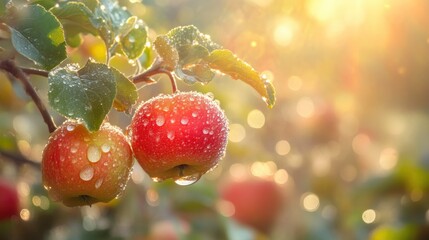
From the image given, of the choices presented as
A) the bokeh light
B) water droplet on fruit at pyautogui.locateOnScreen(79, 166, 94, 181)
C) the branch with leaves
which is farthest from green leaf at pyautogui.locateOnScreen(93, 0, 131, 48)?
the bokeh light

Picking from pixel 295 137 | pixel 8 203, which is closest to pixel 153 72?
pixel 8 203

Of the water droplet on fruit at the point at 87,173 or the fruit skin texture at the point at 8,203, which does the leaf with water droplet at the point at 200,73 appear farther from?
the fruit skin texture at the point at 8,203

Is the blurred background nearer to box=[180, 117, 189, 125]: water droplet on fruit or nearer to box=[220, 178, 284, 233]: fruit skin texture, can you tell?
box=[220, 178, 284, 233]: fruit skin texture

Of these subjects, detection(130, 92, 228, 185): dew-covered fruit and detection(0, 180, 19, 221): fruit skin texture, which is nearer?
detection(130, 92, 228, 185): dew-covered fruit

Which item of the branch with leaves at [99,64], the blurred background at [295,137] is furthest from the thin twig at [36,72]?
the blurred background at [295,137]

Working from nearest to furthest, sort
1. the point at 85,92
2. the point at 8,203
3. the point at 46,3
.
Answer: the point at 85,92, the point at 46,3, the point at 8,203

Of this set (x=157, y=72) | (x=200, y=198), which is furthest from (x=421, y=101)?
(x=157, y=72)

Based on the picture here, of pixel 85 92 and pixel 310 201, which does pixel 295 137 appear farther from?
pixel 85 92
